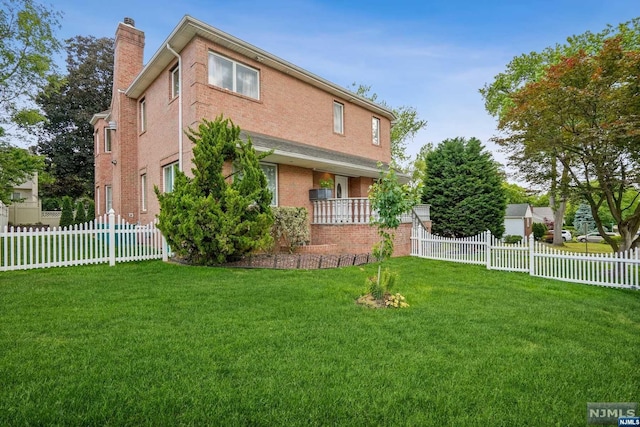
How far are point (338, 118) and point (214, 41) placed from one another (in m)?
7.15

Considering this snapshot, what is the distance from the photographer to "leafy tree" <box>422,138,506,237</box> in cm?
1684

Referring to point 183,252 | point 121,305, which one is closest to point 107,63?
point 183,252

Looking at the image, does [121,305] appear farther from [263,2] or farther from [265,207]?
[263,2]

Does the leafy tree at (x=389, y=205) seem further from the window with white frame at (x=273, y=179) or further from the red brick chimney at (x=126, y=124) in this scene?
the red brick chimney at (x=126, y=124)

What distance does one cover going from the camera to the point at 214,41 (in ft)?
35.5

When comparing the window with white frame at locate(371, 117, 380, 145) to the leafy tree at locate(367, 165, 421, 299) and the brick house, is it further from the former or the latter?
the leafy tree at locate(367, 165, 421, 299)

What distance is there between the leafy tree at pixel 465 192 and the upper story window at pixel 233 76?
1078cm

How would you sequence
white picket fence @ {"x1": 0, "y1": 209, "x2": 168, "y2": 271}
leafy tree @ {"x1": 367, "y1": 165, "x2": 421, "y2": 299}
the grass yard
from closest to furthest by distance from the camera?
1. the grass yard
2. leafy tree @ {"x1": 367, "y1": 165, "x2": 421, "y2": 299}
3. white picket fence @ {"x1": 0, "y1": 209, "x2": 168, "y2": 271}

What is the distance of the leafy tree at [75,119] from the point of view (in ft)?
98.4

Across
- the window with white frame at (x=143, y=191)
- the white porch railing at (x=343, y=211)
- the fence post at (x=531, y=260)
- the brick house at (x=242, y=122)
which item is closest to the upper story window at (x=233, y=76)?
the brick house at (x=242, y=122)

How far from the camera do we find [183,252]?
29.4 feet

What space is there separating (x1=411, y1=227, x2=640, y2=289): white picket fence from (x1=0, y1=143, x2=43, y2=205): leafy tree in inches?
753

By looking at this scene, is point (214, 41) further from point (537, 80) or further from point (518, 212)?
point (518, 212)

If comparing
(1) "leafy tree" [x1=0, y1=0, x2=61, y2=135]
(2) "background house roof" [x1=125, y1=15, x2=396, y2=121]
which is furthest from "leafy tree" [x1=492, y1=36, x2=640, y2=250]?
(1) "leafy tree" [x1=0, y1=0, x2=61, y2=135]
